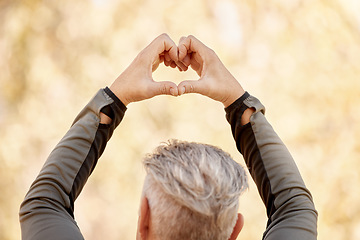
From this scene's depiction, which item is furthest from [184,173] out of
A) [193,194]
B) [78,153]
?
[78,153]

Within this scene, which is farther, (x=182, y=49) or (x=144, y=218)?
(x=182, y=49)

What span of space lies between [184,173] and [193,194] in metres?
0.02

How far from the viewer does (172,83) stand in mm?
619

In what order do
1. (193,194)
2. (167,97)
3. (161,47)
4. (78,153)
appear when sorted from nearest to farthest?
(193,194) < (78,153) < (161,47) < (167,97)

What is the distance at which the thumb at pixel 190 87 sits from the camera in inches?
24.4

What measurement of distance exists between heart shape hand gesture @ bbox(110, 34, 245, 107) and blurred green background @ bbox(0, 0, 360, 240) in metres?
1.06

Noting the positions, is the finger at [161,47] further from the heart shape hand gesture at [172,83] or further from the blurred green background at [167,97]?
the blurred green background at [167,97]

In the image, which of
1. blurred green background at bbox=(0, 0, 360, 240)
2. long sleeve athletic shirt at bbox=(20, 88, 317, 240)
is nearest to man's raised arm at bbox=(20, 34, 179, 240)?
long sleeve athletic shirt at bbox=(20, 88, 317, 240)

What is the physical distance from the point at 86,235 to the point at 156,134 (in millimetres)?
458

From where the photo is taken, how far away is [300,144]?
173cm

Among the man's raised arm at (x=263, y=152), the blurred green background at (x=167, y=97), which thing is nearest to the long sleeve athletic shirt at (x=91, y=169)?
the man's raised arm at (x=263, y=152)

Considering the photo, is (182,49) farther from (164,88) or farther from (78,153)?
(78,153)

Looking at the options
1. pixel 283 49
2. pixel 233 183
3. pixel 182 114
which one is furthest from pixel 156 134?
pixel 233 183

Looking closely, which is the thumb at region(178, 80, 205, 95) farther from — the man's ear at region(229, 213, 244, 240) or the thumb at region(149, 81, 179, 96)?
the man's ear at region(229, 213, 244, 240)
